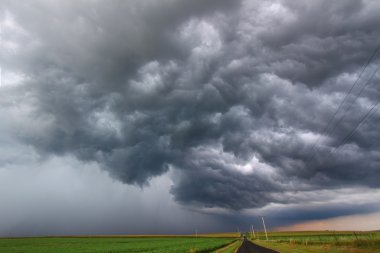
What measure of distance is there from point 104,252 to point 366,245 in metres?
41.2

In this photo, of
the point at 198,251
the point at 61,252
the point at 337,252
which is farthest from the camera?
the point at 61,252

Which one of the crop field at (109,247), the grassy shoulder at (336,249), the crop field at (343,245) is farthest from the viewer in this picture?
the crop field at (109,247)

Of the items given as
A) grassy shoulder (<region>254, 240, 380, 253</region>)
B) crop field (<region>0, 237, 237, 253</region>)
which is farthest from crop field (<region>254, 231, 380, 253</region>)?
crop field (<region>0, 237, 237, 253</region>)

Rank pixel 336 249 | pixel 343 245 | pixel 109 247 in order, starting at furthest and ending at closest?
pixel 109 247, pixel 343 245, pixel 336 249

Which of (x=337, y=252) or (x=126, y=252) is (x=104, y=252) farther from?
(x=337, y=252)

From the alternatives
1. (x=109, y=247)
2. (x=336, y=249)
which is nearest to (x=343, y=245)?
(x=336, y=249)

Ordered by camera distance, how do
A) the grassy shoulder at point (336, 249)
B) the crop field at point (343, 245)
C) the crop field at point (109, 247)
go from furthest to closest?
the crop field at point (109, 247) → the crop field at point (343, 245) → the grassy shoulder at point (336, 249)

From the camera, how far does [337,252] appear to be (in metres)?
31.7

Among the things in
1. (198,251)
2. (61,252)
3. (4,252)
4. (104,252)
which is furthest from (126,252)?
(4,252)

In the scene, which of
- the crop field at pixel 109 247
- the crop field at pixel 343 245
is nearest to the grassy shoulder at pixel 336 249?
the crop field at pixel 343 245

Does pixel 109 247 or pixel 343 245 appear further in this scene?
pixel 109 247

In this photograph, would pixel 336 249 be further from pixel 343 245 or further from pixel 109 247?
pixel 109 247

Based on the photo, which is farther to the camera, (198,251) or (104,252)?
(104,252)

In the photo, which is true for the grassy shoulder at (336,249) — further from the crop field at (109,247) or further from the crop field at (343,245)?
the crop field at (109,247)
